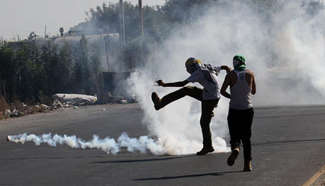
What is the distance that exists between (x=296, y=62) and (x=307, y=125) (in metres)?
19.8

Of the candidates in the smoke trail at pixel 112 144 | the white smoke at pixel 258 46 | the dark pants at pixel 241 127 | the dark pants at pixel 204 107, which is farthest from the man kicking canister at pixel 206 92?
the white smoke at pixel 258 46

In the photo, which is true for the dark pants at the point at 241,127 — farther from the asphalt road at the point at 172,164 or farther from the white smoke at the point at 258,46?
the white smoke at the point at 258,46

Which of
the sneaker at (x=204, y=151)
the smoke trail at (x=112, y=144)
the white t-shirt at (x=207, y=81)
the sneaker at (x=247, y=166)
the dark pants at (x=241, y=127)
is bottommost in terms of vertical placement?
the smoke trail at (x=112, y=144)

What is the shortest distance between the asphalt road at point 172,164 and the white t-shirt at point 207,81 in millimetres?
1043

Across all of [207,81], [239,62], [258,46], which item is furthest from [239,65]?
[258,46]

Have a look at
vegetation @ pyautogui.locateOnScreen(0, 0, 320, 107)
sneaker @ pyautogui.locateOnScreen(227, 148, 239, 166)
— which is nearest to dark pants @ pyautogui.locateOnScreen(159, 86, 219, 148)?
sneaker @ pyautogui.locateOnScreen(227, 148, 239, 166)

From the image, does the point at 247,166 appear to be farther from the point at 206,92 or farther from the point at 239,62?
the point at 206,92

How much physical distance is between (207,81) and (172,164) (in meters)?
1.73

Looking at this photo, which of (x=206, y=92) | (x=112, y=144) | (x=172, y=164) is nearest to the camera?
(x=172, y=164)

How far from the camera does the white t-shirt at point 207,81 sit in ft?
35.3

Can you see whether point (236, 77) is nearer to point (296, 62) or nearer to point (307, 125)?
point (307, 125)

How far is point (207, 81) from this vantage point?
10.9m

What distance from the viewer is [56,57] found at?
109 ft

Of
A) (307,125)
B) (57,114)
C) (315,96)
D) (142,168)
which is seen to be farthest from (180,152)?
(315,96)
